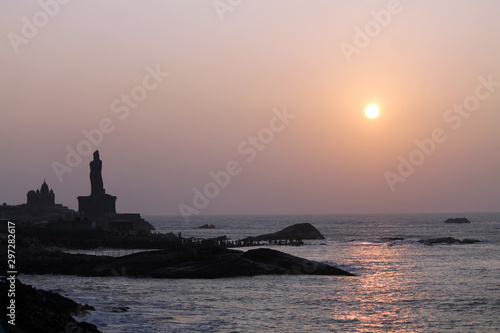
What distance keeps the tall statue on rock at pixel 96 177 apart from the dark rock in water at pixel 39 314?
473ft

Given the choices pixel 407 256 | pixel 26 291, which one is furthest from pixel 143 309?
pixel 407 256

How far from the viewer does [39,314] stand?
1222 inches

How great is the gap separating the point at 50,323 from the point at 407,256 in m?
74.0

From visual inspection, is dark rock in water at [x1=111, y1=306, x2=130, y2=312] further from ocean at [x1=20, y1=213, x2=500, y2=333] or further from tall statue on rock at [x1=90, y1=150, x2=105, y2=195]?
tall statue on rock at [x1=90, y1=150, x2=105, y2=195]

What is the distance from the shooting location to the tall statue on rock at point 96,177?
177m

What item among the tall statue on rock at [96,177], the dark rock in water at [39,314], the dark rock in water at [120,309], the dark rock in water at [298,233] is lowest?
the dark rock in water at [120,309]

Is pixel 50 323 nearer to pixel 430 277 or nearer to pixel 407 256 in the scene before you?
pixel 430 277

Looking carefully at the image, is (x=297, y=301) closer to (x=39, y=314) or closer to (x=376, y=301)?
(x=376, y=301)

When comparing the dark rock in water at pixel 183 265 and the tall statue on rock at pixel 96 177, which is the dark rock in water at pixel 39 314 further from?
the tall statue on rock at pixel 96 177

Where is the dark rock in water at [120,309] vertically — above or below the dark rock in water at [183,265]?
below

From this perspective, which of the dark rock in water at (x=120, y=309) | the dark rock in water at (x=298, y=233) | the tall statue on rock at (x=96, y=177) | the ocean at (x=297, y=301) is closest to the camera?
the ocean at (x=297, y=301)

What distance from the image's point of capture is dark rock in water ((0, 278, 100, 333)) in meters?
29.4

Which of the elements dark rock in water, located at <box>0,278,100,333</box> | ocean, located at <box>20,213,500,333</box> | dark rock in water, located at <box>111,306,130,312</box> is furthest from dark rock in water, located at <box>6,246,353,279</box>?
dark rock in water, located at <box>0,278,100,333</box>

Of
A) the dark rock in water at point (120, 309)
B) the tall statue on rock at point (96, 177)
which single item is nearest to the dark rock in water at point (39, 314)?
the dark rock in water at point (120, 309)
